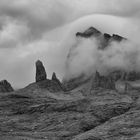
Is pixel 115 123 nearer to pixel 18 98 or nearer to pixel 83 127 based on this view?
pixel 83 127

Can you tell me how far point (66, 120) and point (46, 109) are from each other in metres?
16.9

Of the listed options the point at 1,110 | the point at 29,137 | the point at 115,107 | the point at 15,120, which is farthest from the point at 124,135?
the point at 1,110

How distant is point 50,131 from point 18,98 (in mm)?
61803

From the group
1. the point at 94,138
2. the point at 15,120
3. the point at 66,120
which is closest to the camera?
the point at 94,138

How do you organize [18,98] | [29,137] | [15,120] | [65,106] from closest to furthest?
[29,137] → [15,120] → [65,106] → [18,98]

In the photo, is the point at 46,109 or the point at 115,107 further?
the point at 46,109

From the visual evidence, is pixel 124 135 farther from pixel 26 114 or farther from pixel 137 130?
pixel 26 114

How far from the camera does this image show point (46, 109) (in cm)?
10981

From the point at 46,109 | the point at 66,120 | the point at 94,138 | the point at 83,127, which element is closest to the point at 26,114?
the point at 46,109

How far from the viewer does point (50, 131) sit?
86500mm

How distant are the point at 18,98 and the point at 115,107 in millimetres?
53601

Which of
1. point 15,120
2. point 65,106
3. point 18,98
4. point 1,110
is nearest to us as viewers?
point 15,120

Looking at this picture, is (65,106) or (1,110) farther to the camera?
(1,110)

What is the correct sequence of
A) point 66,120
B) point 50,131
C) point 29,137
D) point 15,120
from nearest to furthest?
point 29,137 → point 50,131 → point 66,120 → point 15,120
